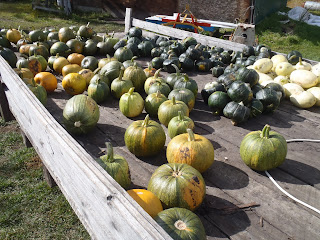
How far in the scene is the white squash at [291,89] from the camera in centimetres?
459

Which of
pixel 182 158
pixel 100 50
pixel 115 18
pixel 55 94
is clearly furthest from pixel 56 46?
pixel 115 18

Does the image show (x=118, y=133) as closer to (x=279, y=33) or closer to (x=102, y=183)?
(x=102, y=183)

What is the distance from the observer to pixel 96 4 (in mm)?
14539

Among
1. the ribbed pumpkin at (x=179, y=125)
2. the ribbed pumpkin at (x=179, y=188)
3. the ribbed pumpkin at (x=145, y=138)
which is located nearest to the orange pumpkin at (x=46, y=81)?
the ribbed pumpkin at (x=145, y=138)

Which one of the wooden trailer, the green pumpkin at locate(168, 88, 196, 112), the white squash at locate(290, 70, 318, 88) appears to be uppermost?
the white squash at locate(290, 70, 318, 88)

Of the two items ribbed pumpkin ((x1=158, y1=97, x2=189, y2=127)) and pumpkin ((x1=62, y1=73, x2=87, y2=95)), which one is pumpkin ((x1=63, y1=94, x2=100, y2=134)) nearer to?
ribbed pumpkin ((x1=158, y1=97, x2=189, y2=127))

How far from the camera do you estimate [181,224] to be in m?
1.96

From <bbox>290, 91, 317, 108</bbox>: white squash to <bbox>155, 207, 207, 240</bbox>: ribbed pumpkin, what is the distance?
10.5 feet

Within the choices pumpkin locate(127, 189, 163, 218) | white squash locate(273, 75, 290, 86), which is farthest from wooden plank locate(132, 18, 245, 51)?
pumpkin locate(127, 189, 163, 218)

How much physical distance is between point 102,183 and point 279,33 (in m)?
11.0

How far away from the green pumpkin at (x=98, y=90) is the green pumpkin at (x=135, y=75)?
0.43 meters

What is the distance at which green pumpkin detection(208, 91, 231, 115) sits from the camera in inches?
158

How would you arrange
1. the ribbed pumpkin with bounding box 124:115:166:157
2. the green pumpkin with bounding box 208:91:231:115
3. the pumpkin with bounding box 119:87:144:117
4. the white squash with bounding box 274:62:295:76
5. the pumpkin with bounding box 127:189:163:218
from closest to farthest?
1. the pumpkin with bounding box 127:189:163:218
2. the ribbed pumpkin with bounding box 124:115:166:157
3. the pumpkin with bounding box 119:87:144:117
4. the green pumpkin with bounding box 208:91:231:115
5. the white squash with bounding box 274:62:295:76

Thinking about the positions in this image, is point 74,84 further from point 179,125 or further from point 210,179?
point 210,179
